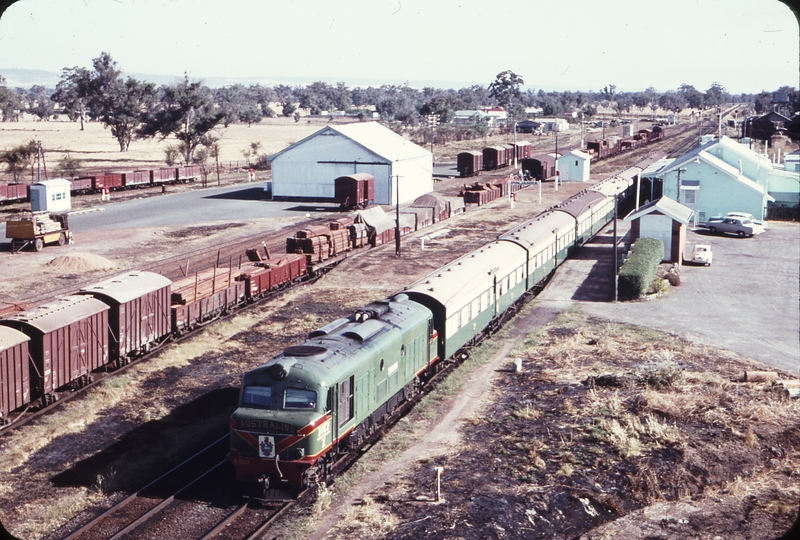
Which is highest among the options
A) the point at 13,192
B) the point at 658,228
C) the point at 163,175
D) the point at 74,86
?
the point at 74,86

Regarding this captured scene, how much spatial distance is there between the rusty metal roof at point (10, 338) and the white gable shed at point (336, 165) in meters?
58.9

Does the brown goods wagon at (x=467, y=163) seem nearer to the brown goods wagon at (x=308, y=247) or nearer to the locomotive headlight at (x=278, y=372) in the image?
the brown goods wagon at (x=308, y=247)

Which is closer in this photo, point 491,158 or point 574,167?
point 574,167

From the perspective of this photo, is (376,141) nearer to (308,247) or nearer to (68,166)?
(308,247)

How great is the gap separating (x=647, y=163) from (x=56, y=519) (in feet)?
302

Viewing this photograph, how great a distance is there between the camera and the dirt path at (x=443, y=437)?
2002cm

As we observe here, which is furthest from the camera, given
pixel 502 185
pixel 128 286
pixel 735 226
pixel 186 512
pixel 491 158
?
pixel 491 158

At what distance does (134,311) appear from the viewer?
32062mm

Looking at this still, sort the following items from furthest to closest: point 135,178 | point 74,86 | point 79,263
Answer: point 74,86 < point 135,178 < point 79,263

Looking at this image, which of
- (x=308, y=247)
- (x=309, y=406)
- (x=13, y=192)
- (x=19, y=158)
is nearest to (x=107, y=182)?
(x=13, y=192)

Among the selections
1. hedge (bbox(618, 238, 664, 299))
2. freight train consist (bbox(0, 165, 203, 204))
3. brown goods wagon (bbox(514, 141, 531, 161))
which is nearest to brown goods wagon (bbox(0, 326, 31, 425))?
hedge (bbox(618, 238, 664, 299))

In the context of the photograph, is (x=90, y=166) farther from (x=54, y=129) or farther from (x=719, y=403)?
(x=719, y=403)

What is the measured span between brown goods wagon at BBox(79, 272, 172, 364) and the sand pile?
18845mm

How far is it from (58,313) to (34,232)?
108 feet
